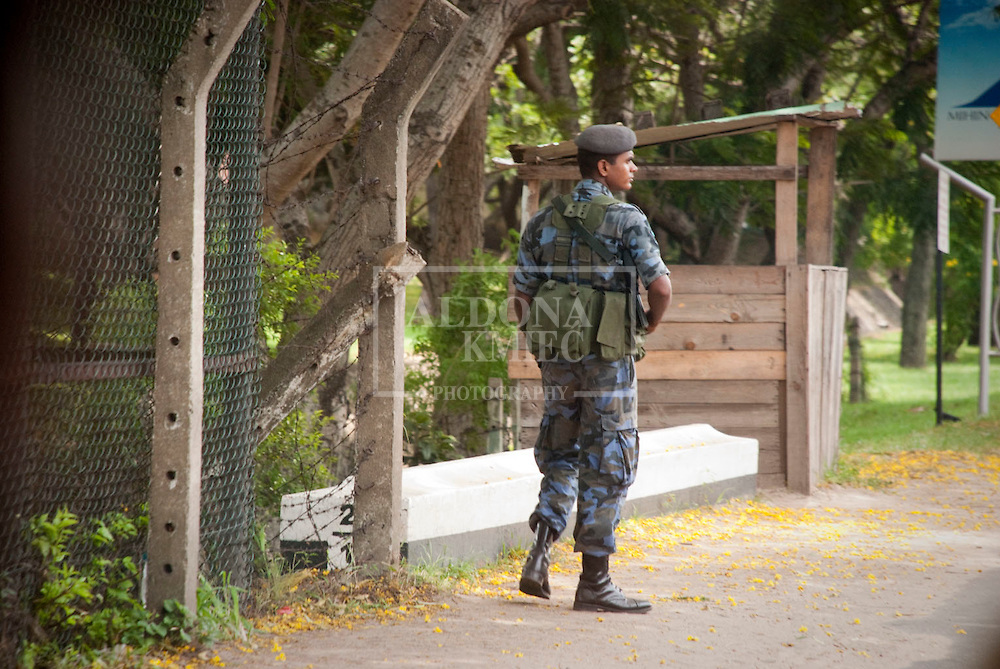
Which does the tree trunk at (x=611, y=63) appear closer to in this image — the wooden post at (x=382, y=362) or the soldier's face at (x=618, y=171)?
the soldier's face at (x=618, y=171)

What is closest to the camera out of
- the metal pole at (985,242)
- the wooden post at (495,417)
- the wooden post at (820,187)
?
the wooden post at (820,187)

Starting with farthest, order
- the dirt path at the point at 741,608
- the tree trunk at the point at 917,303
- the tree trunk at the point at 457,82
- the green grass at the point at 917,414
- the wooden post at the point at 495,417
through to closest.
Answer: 1. the tree trunk at the point at 917,303
2. the green grass at the point at 917,414
3. the wooden post at the point at 495,417
4. the tree trunk at the point at 457,82
5. the dirt path at the point at 741,608

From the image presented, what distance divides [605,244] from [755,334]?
10.8ft

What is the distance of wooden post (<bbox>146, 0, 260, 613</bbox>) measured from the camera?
3391 millimetres

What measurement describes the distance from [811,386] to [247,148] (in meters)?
4.70

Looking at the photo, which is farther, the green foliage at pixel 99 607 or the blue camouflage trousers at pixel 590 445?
the blue camouflage trousers at pixel 590 445

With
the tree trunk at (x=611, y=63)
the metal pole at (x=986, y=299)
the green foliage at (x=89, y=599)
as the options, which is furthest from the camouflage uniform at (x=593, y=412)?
the metal pole at (x=986, y=299)

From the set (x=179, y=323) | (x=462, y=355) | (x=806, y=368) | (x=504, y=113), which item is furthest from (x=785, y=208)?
(x=504, y=113)

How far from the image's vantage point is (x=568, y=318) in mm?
4078

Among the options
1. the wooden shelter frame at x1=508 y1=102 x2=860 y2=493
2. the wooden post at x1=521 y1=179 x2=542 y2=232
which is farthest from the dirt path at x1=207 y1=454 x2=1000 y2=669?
the wooden post at x1=521 y1=179 x2=542 y2=232

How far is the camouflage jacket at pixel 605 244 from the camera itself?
4062mm

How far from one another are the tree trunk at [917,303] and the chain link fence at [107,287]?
16345mm

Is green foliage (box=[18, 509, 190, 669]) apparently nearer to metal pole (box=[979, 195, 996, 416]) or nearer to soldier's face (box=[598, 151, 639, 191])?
soldier's face (box=[598, 151, 639, 191])

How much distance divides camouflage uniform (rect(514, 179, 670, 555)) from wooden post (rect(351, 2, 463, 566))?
0.62 metres
